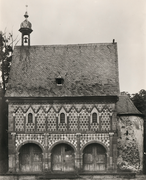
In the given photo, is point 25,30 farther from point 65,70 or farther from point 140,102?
point 140,102

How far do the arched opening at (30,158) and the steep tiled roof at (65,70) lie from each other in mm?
4630

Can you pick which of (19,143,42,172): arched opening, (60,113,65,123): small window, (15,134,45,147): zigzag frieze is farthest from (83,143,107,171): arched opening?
(19,143,42,172): arched opening

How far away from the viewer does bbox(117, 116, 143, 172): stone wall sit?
3803 centimetres

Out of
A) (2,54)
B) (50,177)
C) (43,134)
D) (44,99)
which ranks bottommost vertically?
(50,177)

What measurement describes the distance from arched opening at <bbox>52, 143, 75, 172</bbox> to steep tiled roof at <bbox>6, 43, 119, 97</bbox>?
4.63 meters

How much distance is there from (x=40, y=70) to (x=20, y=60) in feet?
7.46

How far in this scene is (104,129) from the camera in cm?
3650

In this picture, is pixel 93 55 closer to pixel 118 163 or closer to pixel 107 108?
pixel 107 108

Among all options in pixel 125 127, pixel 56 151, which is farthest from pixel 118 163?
pixel 56 151

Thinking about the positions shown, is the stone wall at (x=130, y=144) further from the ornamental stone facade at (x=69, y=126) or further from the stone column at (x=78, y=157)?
the stone column at (x=78, y=157)

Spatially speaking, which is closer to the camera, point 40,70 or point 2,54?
point 40,70

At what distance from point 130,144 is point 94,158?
3.83 meters

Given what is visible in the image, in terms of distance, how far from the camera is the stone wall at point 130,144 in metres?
38.0

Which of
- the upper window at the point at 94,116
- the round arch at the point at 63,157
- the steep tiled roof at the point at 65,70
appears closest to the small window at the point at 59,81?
the steep tiled roof at the point at 65,70
